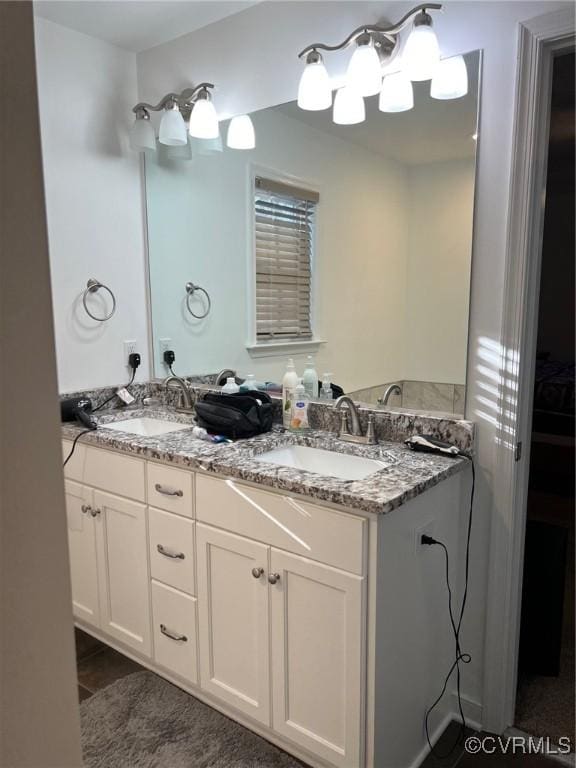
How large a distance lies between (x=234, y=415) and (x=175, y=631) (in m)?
0.78

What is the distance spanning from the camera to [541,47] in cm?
153

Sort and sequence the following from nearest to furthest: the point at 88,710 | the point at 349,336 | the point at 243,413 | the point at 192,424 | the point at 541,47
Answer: the point at 541,47
the point at 88,710
the point at 243,413
the point at 349,336
the point at 192,424

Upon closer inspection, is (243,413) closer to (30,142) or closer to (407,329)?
(407,329)

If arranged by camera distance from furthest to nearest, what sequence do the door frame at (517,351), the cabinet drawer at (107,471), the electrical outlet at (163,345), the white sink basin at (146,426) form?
the electrical outlet at (163,345)
the white sink basin at (146,426)
the cabinet drawer at (107,471)
the door frame at (517,351)

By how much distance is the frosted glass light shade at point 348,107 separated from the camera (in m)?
1.93

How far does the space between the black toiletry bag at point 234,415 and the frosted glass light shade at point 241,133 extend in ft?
3.51

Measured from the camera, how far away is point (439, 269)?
1.86m

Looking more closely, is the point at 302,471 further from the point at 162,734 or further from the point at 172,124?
the point at 172,124

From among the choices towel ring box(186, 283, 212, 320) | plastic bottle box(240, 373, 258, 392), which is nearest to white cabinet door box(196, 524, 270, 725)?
plastic bottle box(240, 373, 258, 392)

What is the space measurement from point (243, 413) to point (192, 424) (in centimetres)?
43

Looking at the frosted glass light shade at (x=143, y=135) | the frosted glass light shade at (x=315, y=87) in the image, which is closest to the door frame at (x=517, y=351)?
the frosted glass light shade at (x=315, y=87)

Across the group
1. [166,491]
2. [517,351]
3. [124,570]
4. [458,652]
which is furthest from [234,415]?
[458,652]

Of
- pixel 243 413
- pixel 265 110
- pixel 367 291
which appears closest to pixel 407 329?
pixel 367 291

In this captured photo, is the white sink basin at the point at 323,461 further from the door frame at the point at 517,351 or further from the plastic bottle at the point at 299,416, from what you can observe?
the door frame at the point at 517,351
